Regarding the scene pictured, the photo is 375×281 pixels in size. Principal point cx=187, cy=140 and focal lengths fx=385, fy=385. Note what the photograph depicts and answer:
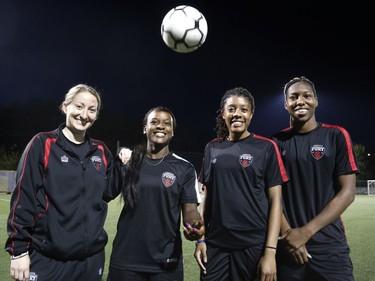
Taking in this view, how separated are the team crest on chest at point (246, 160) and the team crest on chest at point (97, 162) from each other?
1090mm

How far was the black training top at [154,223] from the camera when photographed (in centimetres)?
290

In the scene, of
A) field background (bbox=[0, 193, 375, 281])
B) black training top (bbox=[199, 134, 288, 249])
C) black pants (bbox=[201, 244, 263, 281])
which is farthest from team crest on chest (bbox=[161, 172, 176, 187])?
field background (bbox=[0, 193, 375, 281])

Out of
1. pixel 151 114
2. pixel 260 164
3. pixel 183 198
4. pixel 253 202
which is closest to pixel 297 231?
pixel 253 202

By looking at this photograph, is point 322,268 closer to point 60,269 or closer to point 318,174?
point 318,174

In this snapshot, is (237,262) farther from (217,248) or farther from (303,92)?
(303,92)

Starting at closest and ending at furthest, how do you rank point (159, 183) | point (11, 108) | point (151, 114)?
point (159, 183) → point (151, 114) → point (11, 108)

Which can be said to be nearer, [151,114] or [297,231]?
[297,231]

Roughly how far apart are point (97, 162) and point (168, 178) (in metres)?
0.57

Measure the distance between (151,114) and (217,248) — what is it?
4.05ft

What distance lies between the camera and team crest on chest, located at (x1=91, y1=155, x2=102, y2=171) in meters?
2.92

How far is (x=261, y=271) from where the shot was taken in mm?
2711

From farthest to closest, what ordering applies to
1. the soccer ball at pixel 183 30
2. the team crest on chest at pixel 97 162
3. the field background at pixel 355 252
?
the field background at pixel 355 252, the soccer ball at pixel 183 30, the team crest on chest at pixel 97 162

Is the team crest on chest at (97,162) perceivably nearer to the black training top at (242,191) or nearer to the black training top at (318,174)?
the black training top at (242,191)

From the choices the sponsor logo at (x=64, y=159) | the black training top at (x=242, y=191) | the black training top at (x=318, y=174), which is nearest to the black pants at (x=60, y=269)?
the sponsor logo at (x=64, y=159)
